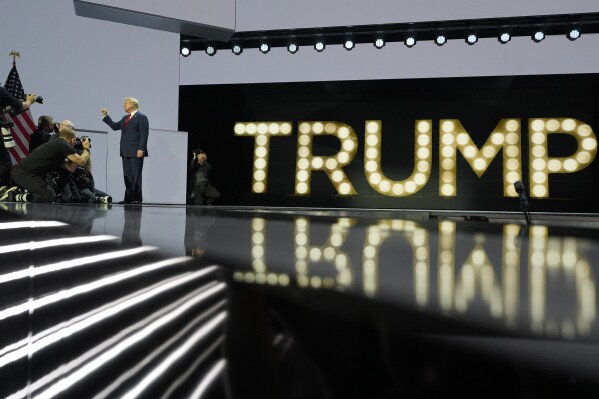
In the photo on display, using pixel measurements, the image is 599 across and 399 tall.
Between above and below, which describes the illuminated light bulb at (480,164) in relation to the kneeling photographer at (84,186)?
above

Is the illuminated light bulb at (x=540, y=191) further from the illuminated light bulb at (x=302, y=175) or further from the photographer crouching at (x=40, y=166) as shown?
the photographer crouching at (x=40, y=166)

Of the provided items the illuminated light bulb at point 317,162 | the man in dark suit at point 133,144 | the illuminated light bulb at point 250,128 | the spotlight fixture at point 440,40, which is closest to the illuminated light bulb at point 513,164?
the spotlight fixture at point 440,40

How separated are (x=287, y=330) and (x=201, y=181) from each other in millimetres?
7673

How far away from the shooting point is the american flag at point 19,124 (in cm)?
645

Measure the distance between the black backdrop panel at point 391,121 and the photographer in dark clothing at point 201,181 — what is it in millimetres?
443

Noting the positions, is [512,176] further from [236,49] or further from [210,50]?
[210,50]

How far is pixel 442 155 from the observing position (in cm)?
754

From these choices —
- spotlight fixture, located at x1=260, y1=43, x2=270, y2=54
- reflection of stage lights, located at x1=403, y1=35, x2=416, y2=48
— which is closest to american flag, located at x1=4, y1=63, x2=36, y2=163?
spotlight fixture, located at x1=260, y1=43, x2=270, y2=54

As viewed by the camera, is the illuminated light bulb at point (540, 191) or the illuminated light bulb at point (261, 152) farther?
the illuminated light bulb at point (261, 152)

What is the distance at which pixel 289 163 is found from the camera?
8.28m

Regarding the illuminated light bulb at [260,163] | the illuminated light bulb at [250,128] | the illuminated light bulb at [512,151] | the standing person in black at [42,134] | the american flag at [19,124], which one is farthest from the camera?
the illuminated light bulb at [250,128]

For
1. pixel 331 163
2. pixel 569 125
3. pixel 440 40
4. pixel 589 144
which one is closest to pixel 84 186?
pixel 331 163

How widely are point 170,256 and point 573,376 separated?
14.9 inches

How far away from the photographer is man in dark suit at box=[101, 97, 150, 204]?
5418 mm
